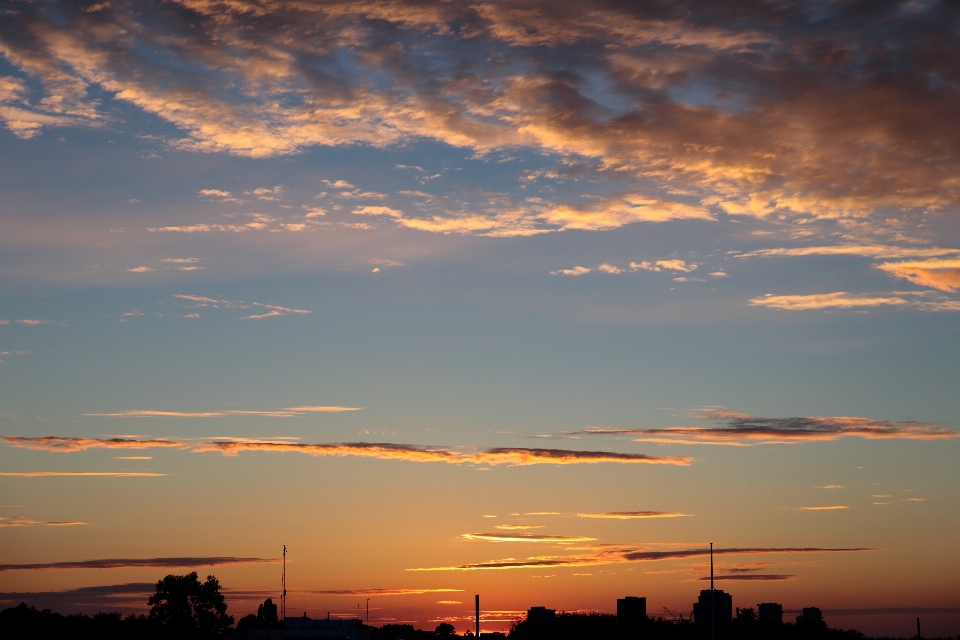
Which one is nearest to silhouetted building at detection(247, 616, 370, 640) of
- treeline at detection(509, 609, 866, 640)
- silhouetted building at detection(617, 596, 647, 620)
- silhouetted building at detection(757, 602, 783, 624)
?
treeline at detection(509, 609, 866, 640)

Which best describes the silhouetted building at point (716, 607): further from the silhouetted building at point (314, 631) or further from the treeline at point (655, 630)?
the silhouetted building at point (314, 631)

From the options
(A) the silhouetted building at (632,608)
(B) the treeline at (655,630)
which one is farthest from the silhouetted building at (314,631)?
(A) the silhouetted building at (632,608)

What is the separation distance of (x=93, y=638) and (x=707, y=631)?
110m

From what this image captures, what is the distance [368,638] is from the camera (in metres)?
148

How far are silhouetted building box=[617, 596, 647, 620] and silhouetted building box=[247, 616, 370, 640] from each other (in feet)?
162

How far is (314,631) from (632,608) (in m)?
57.3

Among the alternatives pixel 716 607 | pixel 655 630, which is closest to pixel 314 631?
pixel 655 630

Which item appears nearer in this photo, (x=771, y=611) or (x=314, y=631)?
(x=314, y=631)

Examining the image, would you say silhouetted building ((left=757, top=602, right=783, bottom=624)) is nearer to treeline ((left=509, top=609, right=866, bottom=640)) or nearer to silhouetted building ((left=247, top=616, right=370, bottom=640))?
treeline ((left=509, top=609, right=866, bottom=640))

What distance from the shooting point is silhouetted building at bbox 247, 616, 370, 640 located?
13412 centimetres

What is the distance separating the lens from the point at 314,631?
13475 centimetres

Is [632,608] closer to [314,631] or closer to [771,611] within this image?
[771,611]

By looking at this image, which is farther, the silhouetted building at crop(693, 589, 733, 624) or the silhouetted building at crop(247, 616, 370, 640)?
the silhouetted building at crop(693, 589, 733, 624)

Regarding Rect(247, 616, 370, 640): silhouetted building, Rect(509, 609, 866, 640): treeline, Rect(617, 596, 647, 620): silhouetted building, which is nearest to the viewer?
Rect(247, 616, 370, 640): silhouetted building
